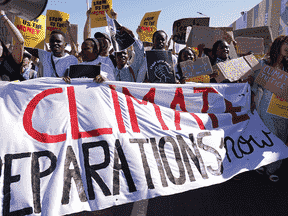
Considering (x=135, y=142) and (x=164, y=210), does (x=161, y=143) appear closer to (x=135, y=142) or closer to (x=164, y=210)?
(x=135, y=142)

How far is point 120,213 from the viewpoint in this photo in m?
2.44

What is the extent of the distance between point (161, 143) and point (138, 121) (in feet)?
1.23

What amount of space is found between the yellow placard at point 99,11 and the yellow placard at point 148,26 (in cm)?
124

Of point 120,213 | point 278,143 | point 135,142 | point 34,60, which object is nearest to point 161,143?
point 135,142

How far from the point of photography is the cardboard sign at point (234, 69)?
3.23 metres

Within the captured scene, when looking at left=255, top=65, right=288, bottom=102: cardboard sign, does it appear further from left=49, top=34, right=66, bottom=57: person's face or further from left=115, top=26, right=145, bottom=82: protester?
left=49, top=34, right=66, bottom=57: person's face

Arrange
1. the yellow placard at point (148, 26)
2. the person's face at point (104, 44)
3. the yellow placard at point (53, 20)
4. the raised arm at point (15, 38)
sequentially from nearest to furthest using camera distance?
1. the raised arm at point (15, 38)
2. the person's face at point (104, 44)
3. the yellow placard at point (53, 20)
4. the yellow placard at point (148, 26)

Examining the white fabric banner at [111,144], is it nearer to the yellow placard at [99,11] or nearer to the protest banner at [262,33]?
the protest banner at [262,33]

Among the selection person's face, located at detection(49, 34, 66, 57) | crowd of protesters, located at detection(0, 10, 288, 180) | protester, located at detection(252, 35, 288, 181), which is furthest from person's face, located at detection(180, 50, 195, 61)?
person's face, located at detection(49, 34, 66, 57)

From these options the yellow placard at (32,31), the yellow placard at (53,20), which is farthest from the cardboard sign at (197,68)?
the yellow placard at (53,20)

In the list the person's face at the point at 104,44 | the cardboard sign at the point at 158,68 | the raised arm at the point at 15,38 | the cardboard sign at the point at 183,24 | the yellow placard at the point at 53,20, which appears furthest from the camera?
the yellow placard at the point at 53,20

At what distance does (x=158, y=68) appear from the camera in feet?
10.6

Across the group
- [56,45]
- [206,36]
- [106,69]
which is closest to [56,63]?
[56,45]

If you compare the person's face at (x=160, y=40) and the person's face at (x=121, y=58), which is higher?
the person's face at (x=160, y=40)
